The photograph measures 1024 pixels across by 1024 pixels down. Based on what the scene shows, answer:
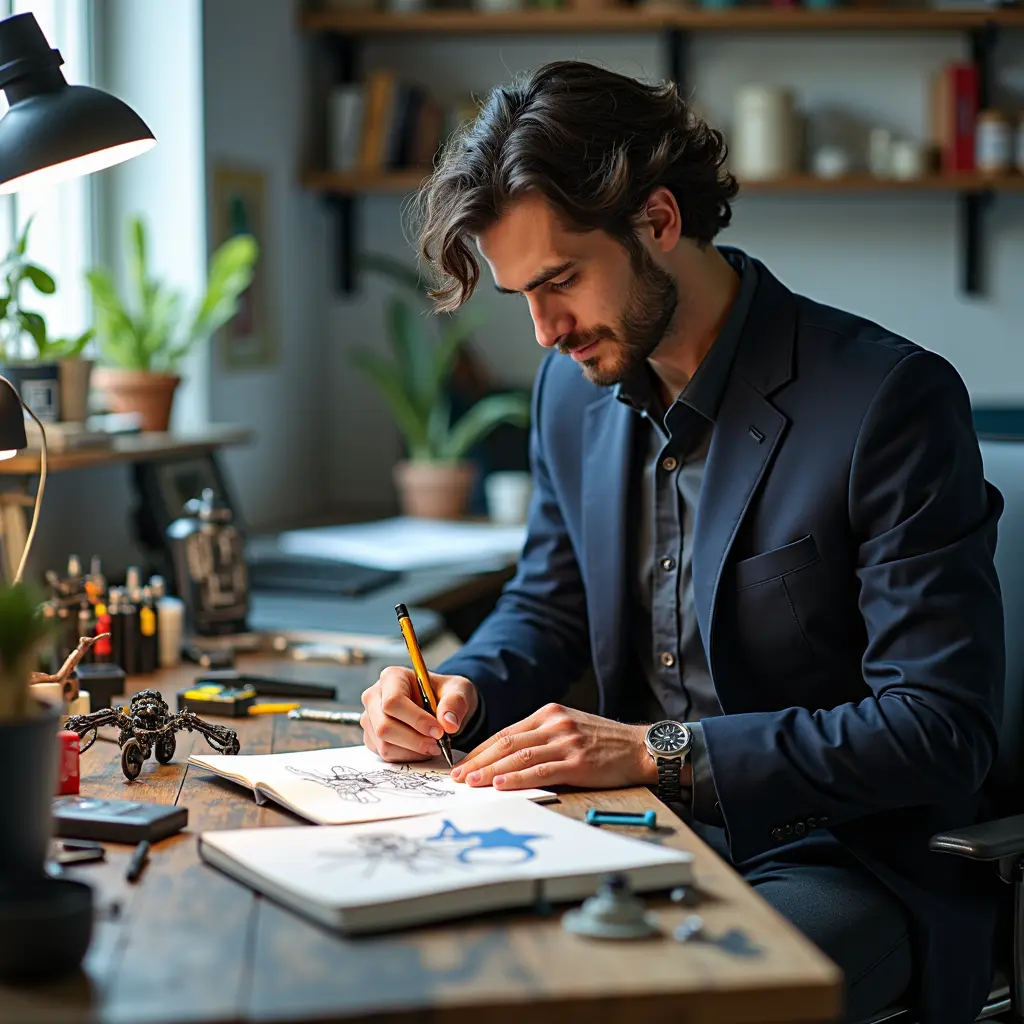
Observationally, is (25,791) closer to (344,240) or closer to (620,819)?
(620,819)

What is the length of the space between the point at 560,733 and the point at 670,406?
1.81 ft

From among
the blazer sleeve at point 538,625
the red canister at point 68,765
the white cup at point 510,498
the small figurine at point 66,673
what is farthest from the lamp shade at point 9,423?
the white cup at point 510,498

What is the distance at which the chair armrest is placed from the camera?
141 cm

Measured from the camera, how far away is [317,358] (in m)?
3.88

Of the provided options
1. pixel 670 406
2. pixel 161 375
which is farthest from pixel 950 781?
pixel 161 375

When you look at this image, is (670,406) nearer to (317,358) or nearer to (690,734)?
(690,734)

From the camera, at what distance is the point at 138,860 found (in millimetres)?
1104

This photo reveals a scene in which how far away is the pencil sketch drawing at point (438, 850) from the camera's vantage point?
106 centimetres

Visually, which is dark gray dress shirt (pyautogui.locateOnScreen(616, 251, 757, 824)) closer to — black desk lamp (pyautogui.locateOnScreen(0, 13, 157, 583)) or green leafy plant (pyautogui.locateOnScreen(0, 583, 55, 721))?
black desk lamp (pyautogui.locateOnScreen(0, 13, 157, 583))

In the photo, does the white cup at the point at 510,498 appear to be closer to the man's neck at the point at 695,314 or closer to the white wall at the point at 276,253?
the white wall at the point at 276,253

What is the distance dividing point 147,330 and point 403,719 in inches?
54.8

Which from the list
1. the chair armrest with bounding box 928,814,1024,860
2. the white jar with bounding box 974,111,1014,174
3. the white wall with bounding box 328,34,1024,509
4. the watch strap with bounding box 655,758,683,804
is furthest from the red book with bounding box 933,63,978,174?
the watch strap with bounding box 655,758,683,804

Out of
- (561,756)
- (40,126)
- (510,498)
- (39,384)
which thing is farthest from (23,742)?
(510,498)

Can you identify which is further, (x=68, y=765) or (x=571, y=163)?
(x=571, y=163)
